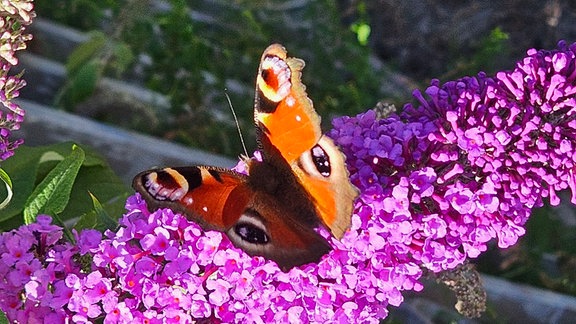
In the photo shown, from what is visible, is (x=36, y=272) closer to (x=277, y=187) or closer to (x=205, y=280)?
(x=205, y=280)

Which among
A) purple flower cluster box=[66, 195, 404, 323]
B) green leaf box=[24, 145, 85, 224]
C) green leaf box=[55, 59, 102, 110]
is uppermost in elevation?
purple flower cluster box=[66, 195, 404, 323]

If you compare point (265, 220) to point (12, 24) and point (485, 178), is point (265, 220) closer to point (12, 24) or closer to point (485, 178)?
point (485, 178)

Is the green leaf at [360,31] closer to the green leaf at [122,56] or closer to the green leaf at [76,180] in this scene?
the green leaf at [122,56]

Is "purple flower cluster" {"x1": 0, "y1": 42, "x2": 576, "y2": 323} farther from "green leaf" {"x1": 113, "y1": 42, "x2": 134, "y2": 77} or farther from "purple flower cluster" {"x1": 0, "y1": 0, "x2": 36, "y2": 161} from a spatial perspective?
"green leaf" {"x1": 113, "y1": 42, "x2": 134, "y2": 77}

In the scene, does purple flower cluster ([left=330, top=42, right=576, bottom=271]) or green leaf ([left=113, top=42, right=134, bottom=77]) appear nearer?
purple flower cluster ([left=330, top=42, right=576, bottom=271])

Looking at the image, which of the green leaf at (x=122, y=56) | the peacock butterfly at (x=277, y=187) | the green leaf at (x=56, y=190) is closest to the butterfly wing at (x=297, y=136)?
the peacock butterfly at (x=277, y=187)

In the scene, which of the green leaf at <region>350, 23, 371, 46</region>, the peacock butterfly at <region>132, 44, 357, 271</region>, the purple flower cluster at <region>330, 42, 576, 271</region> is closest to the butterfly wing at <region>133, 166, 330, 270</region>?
the peacock butterfly at <region>132, 44, 357, 271</region>

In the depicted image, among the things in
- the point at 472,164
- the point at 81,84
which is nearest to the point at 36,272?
the point at 472,164
